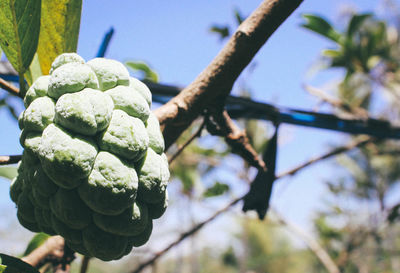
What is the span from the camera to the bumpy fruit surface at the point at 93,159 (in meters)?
0.60

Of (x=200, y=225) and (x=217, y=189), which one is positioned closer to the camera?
(x=200, y=225)

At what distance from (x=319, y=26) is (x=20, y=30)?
1.56m

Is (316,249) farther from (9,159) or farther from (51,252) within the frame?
(9,159)

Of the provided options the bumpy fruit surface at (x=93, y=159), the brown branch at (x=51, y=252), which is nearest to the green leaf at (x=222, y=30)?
the bumpy fruit surface at (x=93, y=159)

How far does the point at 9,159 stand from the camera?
747mm

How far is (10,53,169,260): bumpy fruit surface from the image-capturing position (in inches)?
23.5

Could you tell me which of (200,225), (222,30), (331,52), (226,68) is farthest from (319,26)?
(200,225)

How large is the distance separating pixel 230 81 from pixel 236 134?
19 cm

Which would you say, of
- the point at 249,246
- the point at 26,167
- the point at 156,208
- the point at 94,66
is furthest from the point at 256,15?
the point at 249,246

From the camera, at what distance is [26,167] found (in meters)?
0.68

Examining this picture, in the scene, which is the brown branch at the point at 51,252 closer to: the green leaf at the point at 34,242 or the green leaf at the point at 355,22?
the green leaf at the point at 34,242

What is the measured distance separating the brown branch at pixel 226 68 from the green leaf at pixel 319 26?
38.2 inches

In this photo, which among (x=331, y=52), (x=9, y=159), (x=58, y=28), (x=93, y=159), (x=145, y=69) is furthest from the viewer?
(x=331, y=52)

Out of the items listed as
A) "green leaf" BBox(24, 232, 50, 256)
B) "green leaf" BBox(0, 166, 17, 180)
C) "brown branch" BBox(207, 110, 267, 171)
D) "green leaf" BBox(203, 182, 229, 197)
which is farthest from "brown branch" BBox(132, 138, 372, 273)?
"green leaf" BBox(0, 166, 17, 180)
